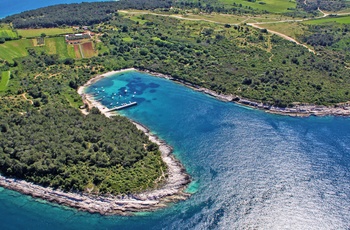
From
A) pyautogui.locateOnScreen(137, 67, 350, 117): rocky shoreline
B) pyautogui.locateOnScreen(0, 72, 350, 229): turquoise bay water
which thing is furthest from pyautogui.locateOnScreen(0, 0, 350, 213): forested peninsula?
pyautogui.locateOnScreen(0, 72, 350, 229): turquoise bay water

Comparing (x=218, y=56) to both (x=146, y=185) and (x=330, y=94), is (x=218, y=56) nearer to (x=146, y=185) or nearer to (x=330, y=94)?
(x=330, y=94)

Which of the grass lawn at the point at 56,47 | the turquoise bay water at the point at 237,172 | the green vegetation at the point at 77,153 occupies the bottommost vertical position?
the turquoise bay water at the point at 237,172

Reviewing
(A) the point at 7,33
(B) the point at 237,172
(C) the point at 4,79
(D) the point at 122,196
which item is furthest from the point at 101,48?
(B) the point at 237,172

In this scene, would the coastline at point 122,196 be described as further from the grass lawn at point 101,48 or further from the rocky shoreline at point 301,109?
the grass lawn at point 101,48

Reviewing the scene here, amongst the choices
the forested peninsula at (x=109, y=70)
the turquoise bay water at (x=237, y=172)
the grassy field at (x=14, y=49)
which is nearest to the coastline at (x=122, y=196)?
the forested peninsula at (x=109, y=70)

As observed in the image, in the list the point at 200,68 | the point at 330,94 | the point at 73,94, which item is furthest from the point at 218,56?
the point at 73,94

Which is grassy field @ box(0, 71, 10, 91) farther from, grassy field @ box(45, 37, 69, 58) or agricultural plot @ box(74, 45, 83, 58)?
agricultural plot @ box(74, 45, 83, 58)
